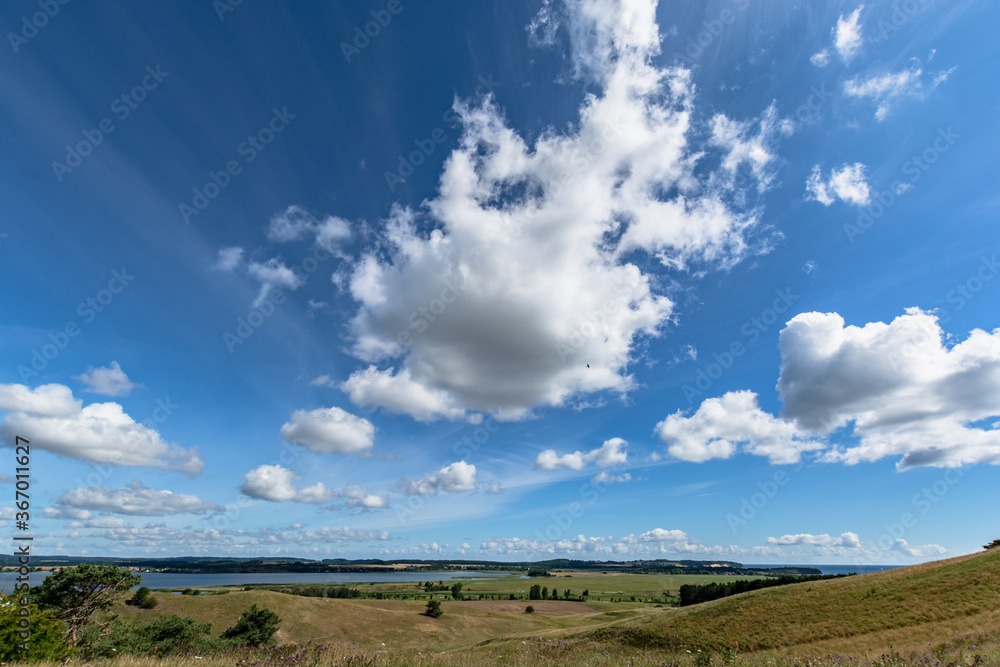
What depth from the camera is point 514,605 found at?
13275cm

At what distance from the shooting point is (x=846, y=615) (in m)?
39.4

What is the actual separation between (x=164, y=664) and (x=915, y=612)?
171 ft

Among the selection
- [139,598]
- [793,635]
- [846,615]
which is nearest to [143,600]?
[139,598]

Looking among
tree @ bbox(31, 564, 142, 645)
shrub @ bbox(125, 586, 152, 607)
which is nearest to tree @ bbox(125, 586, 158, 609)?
shrub @ bbox(125, 586, 152, 607)

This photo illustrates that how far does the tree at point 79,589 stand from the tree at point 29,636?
73.1 feet

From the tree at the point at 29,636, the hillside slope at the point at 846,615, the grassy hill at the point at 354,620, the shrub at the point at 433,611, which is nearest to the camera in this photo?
the tree at the point at 29,636

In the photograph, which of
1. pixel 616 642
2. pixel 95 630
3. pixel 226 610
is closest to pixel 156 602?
pixel 226 610

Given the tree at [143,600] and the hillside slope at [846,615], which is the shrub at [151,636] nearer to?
the tree at [143,600]

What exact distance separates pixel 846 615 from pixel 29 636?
188ft

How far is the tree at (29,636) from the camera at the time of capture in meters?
16.6

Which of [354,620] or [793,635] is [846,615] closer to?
[793,635]

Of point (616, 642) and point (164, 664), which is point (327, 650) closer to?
point (164, 664)

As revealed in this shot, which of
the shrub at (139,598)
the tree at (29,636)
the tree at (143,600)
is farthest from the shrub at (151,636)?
the tree at (143,600)

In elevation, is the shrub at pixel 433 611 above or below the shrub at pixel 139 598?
below
